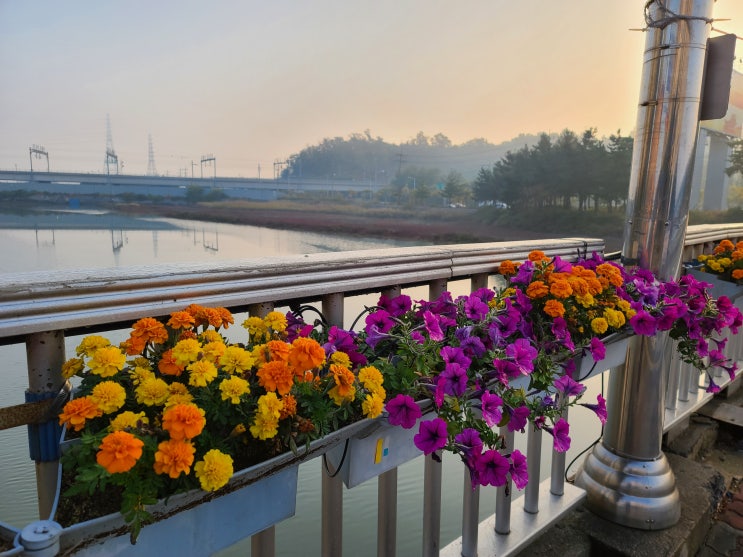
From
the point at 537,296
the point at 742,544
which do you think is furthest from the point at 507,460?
the point at 742,544

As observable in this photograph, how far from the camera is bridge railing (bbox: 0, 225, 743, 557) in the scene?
2.12 ft

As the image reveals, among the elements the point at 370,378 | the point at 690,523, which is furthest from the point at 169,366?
the point at 690,523

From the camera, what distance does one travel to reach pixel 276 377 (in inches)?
24.3

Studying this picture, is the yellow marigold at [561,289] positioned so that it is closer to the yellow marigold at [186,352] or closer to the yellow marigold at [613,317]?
the yellow marigold at [613,317]

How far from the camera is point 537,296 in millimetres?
1178

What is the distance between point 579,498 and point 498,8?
26.9 feet

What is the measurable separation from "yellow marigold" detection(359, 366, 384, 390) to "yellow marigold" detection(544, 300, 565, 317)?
1.86ft

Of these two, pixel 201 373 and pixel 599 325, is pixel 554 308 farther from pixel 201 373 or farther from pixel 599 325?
pixel 201 373

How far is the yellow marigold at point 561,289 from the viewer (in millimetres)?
1160

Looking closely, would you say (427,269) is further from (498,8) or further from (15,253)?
(498,8)

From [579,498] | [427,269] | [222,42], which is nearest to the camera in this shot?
→ [427,269]

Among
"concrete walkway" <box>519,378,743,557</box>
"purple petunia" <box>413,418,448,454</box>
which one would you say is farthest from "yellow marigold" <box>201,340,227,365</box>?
"concrete walkway" <box>519,378,743,557</box>

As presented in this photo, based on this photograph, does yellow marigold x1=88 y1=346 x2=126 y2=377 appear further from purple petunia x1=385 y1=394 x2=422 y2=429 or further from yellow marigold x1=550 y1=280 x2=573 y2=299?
yellow marigold x1=550 y1=280 x2=573 y2=299

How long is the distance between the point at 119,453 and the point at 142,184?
5799 mm
